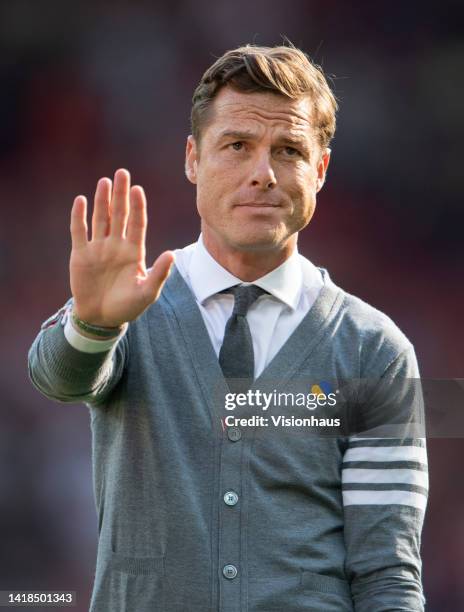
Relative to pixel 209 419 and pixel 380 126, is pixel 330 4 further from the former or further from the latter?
pixel 209 419

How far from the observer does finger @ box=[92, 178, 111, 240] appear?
1.81m

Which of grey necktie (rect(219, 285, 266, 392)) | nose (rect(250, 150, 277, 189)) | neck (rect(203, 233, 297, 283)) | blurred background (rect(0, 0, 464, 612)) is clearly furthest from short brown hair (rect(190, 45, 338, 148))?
blurred background (rect(0, 0, 464, 612))

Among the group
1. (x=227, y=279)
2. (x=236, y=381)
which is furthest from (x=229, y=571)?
(x=227, y=279)

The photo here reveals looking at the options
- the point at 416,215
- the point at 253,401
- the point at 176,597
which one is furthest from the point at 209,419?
the point at 416,215

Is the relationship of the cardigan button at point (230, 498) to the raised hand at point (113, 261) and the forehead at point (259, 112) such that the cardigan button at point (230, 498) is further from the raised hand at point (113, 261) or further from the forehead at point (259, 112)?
the forehead at point (259, 112)

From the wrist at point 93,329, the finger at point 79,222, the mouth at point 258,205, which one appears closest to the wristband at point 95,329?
the wrist at point 93,329

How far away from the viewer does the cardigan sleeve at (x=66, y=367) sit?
72.9 inches

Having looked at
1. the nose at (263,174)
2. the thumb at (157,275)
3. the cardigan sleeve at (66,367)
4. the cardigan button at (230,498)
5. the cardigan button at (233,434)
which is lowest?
the cardigan button at (230,498)

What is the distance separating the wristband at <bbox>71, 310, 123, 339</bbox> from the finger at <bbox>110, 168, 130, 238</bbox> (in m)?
0.15

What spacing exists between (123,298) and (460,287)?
3.42m

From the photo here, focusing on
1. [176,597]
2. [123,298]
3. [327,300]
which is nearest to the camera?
[123,298]

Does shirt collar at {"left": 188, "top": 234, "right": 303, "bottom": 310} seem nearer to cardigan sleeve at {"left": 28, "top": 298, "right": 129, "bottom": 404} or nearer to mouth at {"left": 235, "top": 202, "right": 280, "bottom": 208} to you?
mouth at {"left": 235, "top": 202, "right": 280, "bottom": 208}

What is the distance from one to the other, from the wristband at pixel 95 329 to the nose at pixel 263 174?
0.43m

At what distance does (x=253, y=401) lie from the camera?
2.03 m
